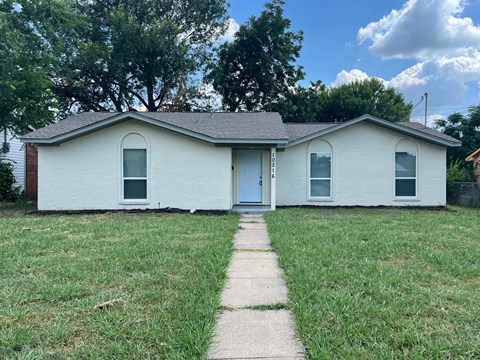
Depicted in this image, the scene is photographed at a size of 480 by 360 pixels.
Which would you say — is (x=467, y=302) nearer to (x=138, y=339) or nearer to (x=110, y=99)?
(x=138, y=339)

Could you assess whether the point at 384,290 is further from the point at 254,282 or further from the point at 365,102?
the point at 365,102

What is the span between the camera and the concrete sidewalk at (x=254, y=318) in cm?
276

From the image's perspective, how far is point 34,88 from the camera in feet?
42.8

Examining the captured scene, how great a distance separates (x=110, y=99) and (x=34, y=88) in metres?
12.2

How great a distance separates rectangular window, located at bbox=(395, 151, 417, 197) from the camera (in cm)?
1254

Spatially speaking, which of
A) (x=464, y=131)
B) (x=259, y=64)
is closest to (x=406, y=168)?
(x=464, y=131)

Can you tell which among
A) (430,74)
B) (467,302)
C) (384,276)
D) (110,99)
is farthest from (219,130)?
(430,74)

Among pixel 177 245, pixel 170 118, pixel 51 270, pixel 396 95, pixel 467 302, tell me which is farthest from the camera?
pixel 396 95

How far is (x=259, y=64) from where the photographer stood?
84.5 feet

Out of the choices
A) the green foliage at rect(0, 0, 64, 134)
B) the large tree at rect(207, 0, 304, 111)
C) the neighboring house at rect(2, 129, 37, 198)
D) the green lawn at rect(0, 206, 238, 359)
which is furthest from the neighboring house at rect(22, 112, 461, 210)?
Answer: the large tree at rect(207, 0, 304, 111)

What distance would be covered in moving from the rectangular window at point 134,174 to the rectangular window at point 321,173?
6087 millimetres

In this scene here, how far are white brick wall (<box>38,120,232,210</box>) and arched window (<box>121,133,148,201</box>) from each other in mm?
190

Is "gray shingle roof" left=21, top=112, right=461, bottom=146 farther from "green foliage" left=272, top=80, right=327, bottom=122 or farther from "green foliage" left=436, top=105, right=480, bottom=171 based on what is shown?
"green foliage" left=272, top=80, right=327, bottom=122

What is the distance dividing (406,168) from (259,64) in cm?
1633
